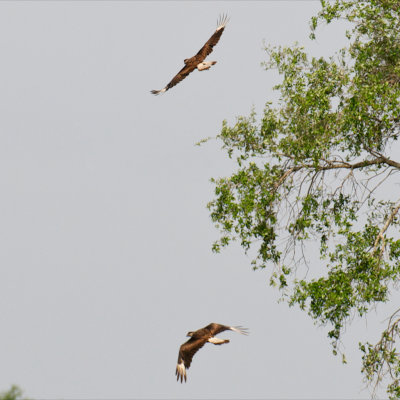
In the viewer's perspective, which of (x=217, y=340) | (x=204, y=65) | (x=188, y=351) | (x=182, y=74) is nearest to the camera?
(x=217, y=340)

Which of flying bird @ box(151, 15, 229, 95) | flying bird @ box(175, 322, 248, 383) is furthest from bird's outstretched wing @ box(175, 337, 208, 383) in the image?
flying bird @ box(151, 15, 229, 95)

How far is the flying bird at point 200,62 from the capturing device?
71.1ft

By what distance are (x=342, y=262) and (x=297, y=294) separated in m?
1.13

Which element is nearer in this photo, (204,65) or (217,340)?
(217,340)

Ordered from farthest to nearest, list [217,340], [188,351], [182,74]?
[182,74], [188,351], [217,340]

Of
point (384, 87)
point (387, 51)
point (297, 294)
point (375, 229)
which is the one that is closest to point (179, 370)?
point (297, 294)

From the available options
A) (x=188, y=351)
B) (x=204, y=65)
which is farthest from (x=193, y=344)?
(x=204, y=65)

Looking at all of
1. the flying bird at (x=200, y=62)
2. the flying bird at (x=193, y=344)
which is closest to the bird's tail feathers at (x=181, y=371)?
the flying bird at (x=193, y=344)

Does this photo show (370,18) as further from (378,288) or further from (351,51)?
(378,288)

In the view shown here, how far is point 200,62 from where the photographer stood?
71.6 ft

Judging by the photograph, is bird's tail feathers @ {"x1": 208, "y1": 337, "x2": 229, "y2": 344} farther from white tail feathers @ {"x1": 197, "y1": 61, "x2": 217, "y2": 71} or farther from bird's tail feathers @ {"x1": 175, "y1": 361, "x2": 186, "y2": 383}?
white tail feathers @ {"x1": 197, "y1": 61, "x2": 217, "y2": 71}

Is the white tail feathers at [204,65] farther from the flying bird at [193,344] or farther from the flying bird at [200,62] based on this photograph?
the flying bird at [193,344]

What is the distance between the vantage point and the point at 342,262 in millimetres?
21297

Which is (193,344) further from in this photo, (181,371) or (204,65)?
(204,65)
